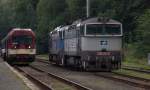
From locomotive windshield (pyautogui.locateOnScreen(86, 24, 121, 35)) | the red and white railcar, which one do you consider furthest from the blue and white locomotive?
the red and white railcar

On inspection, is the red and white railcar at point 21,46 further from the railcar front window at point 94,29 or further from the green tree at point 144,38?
the railcar front window at point 94,29

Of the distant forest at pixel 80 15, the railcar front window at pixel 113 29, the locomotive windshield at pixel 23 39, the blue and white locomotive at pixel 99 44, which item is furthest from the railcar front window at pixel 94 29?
the locomotive windshield at pixel 23 39

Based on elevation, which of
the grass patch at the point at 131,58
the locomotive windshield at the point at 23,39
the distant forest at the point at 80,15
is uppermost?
the distant forest at the point at 80,15

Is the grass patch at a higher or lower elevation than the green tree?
lower

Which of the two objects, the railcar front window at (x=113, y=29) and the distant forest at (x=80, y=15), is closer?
the railcar front window at (x=113, y=29)

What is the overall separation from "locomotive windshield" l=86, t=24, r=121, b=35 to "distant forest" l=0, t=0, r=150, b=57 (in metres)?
12.6

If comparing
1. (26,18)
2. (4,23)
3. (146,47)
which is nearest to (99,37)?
(146,47)

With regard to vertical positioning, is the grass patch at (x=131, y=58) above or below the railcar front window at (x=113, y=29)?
below

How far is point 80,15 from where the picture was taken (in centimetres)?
7706

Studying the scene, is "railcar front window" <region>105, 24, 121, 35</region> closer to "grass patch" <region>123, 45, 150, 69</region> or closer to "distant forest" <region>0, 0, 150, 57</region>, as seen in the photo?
"distant forest" <region>0, 0, 150, 57</region>

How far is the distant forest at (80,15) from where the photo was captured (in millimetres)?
49806

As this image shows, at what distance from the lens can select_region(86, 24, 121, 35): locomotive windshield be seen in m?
33.0

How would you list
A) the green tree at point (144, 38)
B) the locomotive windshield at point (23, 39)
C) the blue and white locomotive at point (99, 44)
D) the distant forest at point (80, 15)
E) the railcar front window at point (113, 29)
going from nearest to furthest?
the blue and white locomotive at point (99, 44) < the railcar front window at point (113, 29) < the locomotive windshield at point (23, 39) < the green tree at point (144, 38) < the distant forest at point (80, 15)

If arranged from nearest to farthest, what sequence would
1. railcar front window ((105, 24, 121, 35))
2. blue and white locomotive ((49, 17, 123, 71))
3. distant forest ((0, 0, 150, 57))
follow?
blue and white locomotive ((49, 17, 123, 71)) < railcar front window ((105, 24, 121, 35)) < distant forest ((0, 0, 150, 57))
